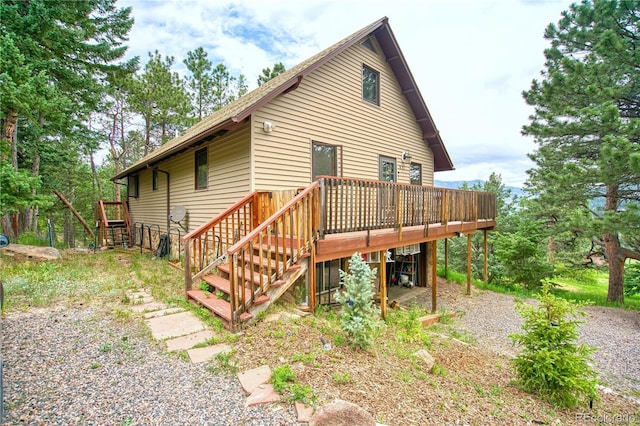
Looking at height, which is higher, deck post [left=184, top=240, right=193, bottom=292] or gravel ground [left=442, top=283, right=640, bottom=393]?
deck post [left=184, top=240, right=193, bottom=292]

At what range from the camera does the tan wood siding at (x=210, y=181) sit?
6.50 meters

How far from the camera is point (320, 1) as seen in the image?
834 cm

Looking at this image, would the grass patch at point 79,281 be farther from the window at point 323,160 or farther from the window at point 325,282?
the window at point 323,160

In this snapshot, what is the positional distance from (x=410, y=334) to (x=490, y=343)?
2.30 meters

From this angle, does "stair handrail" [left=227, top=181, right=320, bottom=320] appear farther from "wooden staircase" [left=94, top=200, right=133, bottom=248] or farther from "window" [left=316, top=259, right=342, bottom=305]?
"wooden staircase" [left=94, top=200, right=133, bottom=248]

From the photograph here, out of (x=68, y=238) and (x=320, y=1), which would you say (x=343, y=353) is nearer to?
(x=320, y=1)

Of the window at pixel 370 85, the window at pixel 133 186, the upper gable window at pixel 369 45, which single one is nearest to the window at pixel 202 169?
the window at pixel 370 85

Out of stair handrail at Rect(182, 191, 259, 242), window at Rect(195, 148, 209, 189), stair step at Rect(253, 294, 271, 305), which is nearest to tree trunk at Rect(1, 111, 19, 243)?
window at Rect(195, 148, 209, 189)

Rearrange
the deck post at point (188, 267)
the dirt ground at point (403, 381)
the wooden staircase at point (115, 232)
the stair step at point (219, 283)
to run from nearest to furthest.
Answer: the dirt ground at point (403, 381), the stair step at point (219, 283), the deck post at point (188, 267), the wooden staircase at point (115, 232)

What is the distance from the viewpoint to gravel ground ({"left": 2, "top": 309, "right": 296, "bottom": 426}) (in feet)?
7.65

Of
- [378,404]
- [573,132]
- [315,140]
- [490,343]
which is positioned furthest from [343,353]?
[573,132]

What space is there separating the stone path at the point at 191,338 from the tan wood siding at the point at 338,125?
2913mm

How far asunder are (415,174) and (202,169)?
734cm

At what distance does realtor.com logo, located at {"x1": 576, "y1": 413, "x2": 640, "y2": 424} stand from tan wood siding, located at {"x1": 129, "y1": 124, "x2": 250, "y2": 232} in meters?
6.04
